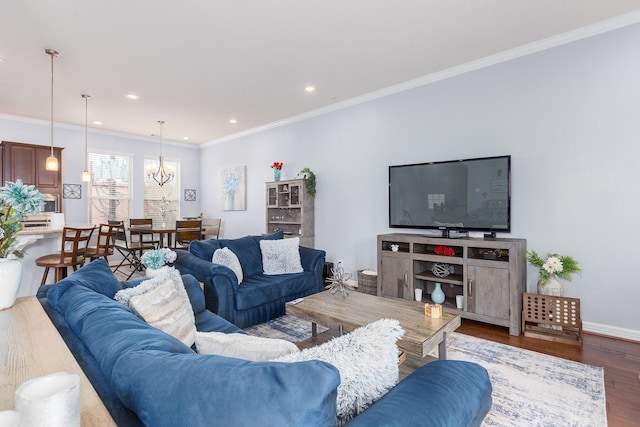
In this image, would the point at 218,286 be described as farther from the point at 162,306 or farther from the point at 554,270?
the point at 554,270

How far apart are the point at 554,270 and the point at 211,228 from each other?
6393 mm

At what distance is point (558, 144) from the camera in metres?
3.23

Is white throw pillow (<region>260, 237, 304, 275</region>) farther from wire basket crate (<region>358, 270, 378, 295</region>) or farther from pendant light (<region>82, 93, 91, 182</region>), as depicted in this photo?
pendant light (<region>82, 93, 91, 182</region>)

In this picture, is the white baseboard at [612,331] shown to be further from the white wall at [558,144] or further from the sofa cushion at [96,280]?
the sofa cushion at [96,280]

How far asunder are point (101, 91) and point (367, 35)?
3734 mm

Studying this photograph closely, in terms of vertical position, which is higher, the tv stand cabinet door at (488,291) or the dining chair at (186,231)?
the dining chair at (186,231)

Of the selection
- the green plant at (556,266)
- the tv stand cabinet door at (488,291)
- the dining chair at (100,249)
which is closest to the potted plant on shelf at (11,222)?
the dining chair at (100,249)

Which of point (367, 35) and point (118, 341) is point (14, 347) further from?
point (367, 35)

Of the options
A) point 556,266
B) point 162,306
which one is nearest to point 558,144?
point 556,266

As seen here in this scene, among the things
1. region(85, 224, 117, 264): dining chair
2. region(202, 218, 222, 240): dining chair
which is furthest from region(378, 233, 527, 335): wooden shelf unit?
region(202, 218, 222, 240): dining chair

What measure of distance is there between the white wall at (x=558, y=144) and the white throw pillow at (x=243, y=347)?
3.29m

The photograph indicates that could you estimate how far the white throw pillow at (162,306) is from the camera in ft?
5.20

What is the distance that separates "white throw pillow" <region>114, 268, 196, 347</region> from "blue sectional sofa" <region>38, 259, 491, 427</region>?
304 mm

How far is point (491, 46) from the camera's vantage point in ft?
11.1
